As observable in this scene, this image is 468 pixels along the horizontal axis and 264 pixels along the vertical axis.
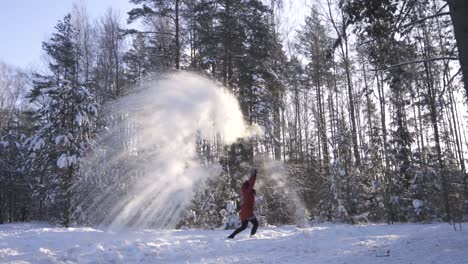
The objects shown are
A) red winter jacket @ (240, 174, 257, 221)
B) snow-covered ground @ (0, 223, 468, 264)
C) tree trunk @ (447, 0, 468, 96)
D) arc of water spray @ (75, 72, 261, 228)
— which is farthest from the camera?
arc of water spray @ (75, 72, 261, 228)

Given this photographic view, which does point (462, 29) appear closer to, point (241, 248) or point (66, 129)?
point (241, 248)

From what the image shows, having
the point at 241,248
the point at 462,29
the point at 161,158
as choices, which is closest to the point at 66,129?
the point at 161,158

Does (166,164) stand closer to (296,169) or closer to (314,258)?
(296,169)

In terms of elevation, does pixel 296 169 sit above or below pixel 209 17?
below

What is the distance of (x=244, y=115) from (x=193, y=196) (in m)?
4.97

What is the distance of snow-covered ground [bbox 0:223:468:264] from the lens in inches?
293

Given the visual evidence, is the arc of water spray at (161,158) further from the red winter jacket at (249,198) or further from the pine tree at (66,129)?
the red winter jacket at (249,198)

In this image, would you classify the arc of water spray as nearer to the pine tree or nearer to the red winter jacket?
the pine tree

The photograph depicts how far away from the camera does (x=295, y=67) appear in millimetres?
31125

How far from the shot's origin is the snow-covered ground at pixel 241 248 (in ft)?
24.4

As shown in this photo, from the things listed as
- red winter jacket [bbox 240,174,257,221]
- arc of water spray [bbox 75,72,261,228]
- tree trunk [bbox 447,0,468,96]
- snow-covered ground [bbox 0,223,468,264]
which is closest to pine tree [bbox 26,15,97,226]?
arc of water spray [bbox 75,72,261,228]

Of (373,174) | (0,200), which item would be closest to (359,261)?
(373,174)

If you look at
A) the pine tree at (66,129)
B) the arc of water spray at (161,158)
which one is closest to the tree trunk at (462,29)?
the arc of water spray at (161,158)

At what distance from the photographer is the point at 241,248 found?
9.12 m
